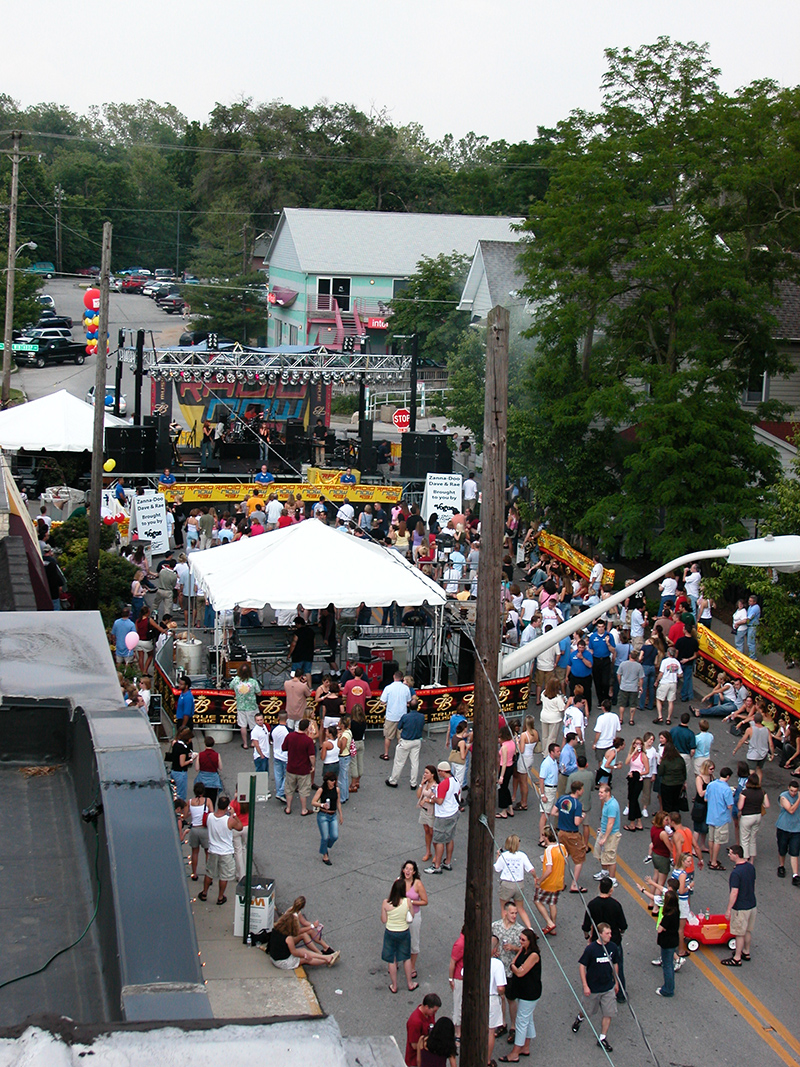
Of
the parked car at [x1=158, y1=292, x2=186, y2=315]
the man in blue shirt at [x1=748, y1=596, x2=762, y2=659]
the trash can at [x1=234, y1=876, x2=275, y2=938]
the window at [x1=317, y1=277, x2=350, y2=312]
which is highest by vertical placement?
the parked car at [x1=158, y1=292, x2=186, y2=315]

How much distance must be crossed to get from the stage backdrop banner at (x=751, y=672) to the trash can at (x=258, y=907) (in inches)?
378

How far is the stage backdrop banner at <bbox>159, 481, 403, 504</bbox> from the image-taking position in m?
31.5

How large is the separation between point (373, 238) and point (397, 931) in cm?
5888

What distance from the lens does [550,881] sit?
38.6 feet

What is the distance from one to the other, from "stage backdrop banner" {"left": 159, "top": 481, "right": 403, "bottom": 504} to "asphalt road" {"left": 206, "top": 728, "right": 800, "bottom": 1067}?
55.5 feet

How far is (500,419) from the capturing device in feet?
26.4

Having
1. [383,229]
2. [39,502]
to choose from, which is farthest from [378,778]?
[383,229]

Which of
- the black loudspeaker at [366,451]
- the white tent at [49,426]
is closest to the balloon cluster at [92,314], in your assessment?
the white tent at [49,426]

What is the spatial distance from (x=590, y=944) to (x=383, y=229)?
60.0 m

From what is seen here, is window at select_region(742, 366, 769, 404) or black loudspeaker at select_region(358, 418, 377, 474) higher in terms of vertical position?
window at select_region(742, 366, 769, 404)

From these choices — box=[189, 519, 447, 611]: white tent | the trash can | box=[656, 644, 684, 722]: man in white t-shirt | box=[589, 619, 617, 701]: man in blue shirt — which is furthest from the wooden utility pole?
box=[589, 619, 617, 701]: man in blue shirt

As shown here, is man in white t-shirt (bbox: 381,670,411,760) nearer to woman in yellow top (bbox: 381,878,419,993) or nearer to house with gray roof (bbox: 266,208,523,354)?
woman in yellow top (bbox: 381,878,419,993)

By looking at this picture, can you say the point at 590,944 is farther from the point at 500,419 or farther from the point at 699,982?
the point at 500,419

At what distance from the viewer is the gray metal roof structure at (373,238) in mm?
64312
